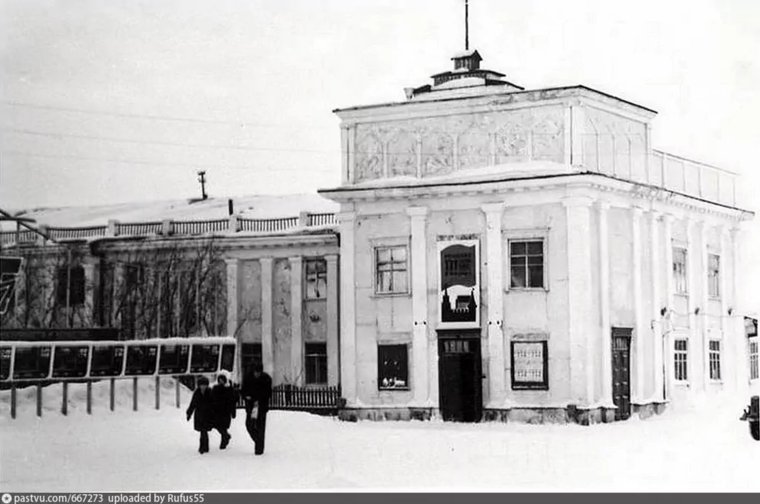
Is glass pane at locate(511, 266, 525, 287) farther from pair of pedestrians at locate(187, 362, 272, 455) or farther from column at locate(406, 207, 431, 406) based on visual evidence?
pair of pedestrians at locate(187, 362, 272, 455)

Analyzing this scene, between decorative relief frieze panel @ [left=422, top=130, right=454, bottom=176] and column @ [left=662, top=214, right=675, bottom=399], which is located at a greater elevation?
decorative relief frieze panel @ [left=422, top=130, right=454, bottom=176]

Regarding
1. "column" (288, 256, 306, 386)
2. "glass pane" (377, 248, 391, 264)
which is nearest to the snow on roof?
"column" (288, 256, 306, 386)

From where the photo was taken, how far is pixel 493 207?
36781 mm

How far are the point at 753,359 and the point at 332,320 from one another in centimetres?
1360

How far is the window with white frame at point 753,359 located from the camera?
4616 centimetres

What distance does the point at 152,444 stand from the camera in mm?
25688

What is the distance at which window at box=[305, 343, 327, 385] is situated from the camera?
46.8 metres

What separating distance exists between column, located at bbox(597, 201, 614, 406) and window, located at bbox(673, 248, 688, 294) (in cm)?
403

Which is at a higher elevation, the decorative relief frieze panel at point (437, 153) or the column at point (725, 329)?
the decorative relief frieze panel at point (437, 153)

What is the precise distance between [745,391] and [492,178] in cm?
1145

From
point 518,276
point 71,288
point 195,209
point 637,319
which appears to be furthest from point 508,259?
point 195,209

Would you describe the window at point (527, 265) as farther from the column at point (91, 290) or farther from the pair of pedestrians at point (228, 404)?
the column at point (91, 290)

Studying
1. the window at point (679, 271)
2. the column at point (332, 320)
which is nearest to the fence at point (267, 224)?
the column at point (332, 320)

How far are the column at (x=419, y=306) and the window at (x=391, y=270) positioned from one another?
44 cm
